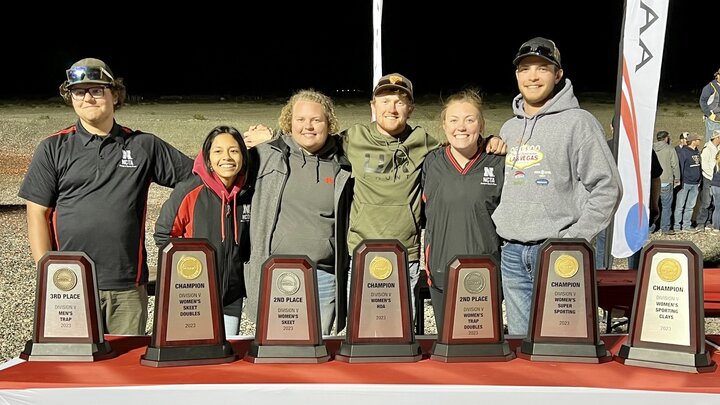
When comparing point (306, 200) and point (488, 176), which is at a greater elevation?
point (488, 176)

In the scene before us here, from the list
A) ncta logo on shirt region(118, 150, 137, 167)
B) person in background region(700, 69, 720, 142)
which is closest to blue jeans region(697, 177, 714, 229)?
person in background region(700, 69, 720, 142)

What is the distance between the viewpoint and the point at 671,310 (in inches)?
94.0

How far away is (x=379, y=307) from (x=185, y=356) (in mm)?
566

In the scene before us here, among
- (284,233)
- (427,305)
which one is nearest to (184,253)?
(284,233)

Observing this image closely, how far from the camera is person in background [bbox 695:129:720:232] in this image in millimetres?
11967

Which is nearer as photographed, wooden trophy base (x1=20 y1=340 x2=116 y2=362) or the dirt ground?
wooden trophy base (x1=20 y1=340 x2=116 y2=362)

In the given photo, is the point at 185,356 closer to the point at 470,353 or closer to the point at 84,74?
the point at 470,353

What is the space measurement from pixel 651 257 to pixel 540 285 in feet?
1.04

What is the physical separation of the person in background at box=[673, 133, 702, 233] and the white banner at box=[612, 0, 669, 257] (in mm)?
6759

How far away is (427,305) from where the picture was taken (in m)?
6.96

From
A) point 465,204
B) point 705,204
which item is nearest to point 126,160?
point 465,204

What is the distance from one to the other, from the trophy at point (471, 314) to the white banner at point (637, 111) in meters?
2.88

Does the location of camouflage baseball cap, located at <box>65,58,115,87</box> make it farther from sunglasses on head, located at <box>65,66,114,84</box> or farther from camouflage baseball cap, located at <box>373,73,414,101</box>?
camouflage baseball cap, located at <box>373,73,414,101</box>

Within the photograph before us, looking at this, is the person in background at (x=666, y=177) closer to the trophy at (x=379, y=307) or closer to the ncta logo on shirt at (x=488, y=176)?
the ncta logo on shirt at (x=488, y=176)
